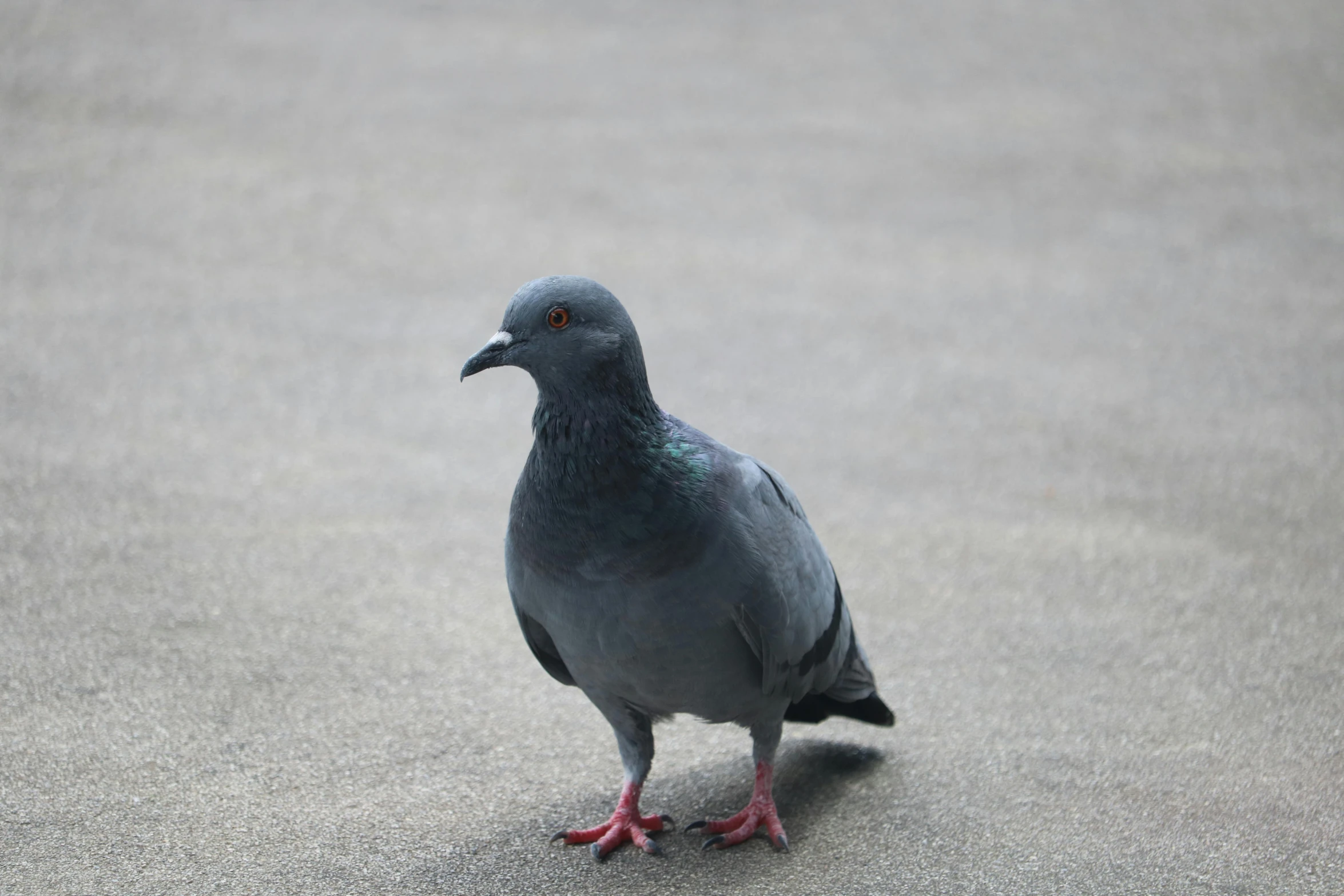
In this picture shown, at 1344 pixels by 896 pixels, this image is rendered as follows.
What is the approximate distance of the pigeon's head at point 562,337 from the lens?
258 centimetres

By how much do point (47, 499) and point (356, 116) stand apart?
4.58 meters

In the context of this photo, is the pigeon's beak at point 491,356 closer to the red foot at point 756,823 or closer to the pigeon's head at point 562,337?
the pigeon's head at point 562,337

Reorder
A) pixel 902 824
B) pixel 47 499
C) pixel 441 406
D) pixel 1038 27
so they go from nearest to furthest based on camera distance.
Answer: pixel 902 824
pixel 47 499
pixel 441 406
pixel 1038 27

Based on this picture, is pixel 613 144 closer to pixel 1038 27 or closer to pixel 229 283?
pixel 229 283

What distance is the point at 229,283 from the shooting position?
6766 mm

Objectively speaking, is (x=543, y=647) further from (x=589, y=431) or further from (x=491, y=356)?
(x=491, y=356)

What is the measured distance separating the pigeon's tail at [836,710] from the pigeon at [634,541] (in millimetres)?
347

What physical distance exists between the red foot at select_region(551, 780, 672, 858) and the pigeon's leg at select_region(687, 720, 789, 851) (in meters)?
0.16

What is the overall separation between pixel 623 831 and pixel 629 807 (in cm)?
6

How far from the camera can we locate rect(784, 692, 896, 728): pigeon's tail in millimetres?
3262

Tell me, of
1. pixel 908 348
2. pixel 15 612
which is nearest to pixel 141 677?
pixel 15 612

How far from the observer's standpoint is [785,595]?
2.79 metres

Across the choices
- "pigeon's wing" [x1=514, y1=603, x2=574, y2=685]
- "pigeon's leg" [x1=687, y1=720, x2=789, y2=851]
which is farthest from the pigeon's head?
"pigeon's leg" [x1=687, y1=720, x2=789, y2=851]

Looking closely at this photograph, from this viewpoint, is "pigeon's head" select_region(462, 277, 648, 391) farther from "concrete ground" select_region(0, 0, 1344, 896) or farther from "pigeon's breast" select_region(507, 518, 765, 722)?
"concrete ground" select_region(0, 0, 1344, 896)
